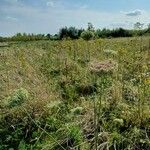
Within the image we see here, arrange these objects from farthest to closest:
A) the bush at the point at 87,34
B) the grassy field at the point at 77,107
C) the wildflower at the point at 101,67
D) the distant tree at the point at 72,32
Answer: the distant tree at the point at 72,32 < the bush at the point at 87,34 < the grassy field at the point at 77,107 < the wildflower at the point at 101,67

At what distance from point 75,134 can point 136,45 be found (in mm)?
4819

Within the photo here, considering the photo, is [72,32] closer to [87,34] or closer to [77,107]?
[87,34]

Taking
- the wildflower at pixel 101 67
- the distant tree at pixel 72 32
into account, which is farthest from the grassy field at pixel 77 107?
the distant tree at pixel 72 32

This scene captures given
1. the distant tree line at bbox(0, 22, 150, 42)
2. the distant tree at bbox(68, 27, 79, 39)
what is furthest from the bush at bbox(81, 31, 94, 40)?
the distant tree at bbox(68, 27, 79, 39)

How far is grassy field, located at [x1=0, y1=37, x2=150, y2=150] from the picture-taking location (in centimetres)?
539

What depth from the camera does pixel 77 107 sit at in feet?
19.5

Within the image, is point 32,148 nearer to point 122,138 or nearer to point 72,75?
point 122,138

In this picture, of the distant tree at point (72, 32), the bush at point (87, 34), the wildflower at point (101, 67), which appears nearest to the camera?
the wildflower at point (101, 67)

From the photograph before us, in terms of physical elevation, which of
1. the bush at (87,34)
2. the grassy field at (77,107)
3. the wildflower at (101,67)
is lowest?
the grassy field at (77,107)

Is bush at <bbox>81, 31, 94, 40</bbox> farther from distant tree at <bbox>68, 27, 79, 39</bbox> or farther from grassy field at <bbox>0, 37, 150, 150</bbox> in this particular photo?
distant tree at <bbox>68, 27, 79, 39</bbox>

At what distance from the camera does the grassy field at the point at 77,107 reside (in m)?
5.39

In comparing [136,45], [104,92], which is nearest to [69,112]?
[104,92]

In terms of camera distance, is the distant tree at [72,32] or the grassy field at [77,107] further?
the distant tree at [72,32]

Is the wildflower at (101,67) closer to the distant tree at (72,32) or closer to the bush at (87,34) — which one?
the bush at (87,34)
